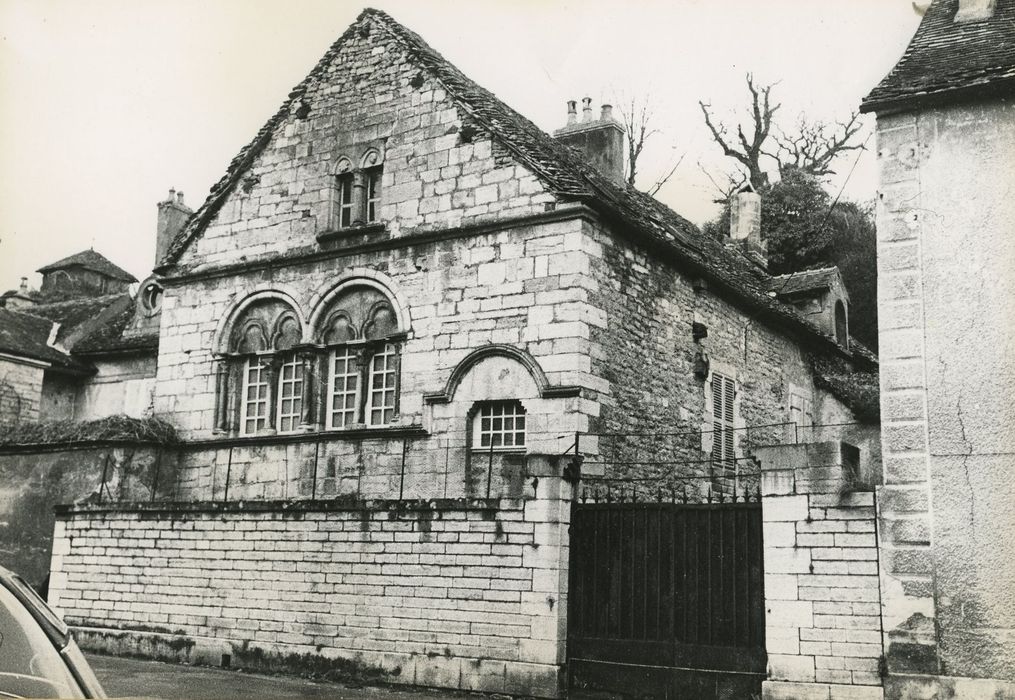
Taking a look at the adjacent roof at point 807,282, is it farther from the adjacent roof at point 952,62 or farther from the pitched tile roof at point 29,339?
the pitched tile roof at point 29,339

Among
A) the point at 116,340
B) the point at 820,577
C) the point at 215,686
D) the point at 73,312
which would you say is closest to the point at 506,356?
the point at 215,686

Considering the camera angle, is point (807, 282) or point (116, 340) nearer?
point (807, 282)

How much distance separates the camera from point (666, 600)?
32.9 feet

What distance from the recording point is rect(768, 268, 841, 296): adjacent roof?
73.7ft

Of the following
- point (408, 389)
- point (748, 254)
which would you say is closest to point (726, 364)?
point (408, 389)

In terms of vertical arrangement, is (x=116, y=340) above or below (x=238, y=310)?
above

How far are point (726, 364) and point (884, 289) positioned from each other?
8.20 meters

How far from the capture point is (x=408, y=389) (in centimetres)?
1448

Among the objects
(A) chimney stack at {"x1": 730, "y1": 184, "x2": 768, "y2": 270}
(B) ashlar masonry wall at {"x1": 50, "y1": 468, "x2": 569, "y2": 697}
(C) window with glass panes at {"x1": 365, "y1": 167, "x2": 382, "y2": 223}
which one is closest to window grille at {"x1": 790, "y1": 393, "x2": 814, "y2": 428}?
(A) chimney stack at {"x1": 730, "y1": 184, "x2": 768, "y2": 270}

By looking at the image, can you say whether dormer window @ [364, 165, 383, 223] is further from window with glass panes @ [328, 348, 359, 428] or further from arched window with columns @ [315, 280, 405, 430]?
window with glass panes @ [328, 348, 359, 428]

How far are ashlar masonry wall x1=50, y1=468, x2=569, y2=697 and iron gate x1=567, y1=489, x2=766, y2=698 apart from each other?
315 mm

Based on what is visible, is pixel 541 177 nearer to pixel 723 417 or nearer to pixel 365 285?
pixel 365 285

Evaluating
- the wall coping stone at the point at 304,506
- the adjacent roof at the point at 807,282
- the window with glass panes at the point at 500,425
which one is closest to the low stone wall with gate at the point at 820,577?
the wall coping stone at the point at 304,506

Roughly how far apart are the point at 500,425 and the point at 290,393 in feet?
14.0
